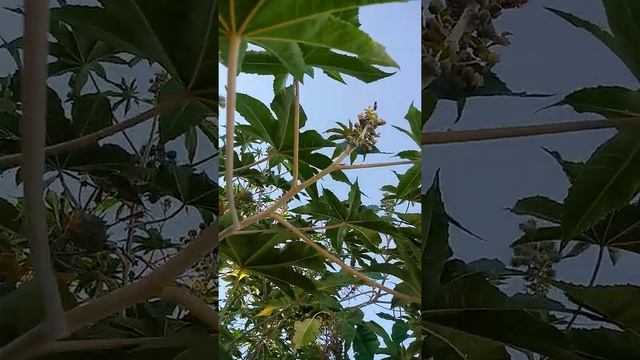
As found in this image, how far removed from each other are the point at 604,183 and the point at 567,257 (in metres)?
0.14

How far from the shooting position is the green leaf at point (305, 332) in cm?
147

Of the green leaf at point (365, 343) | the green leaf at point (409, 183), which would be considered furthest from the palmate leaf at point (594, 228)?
the green leaf at point (365, 343)

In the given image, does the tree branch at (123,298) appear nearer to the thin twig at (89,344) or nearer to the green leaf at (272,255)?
the thin twig at (89,344)

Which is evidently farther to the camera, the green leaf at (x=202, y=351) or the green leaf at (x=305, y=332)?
the green leaf at (x=305, y=332)

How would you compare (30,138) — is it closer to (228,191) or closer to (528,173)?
(228,191)

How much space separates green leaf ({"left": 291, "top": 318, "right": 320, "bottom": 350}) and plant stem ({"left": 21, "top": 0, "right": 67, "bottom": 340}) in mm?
525

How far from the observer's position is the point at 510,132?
1192 mm

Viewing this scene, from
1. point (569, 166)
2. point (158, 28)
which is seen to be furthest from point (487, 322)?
point (158, 28)

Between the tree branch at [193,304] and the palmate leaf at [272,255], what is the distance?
312mm

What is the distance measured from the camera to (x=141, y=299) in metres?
1.12

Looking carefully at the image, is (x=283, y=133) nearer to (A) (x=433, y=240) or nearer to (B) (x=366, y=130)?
(B) (x=366, y=130)

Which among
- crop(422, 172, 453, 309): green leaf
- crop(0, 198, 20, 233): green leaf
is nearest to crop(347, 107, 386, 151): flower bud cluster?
crop(422, 172, 453, 309): green leaf

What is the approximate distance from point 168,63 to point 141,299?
37 centimetres

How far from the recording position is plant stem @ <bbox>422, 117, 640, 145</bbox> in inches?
46.3
